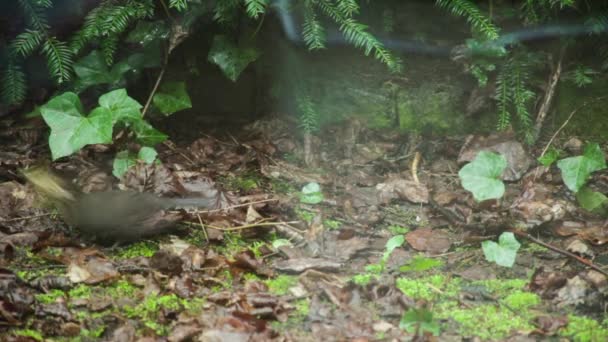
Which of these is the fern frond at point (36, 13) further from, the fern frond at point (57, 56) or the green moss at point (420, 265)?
the green moss at point (420, 265)

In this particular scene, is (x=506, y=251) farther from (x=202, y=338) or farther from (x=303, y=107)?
(x=303, y=107)

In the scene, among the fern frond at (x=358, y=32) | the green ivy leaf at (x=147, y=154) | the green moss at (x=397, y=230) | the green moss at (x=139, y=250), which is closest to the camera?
the green moss at (x=139, y=250)

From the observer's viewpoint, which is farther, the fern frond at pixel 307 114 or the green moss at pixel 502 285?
the fern frond at pixel 307 114

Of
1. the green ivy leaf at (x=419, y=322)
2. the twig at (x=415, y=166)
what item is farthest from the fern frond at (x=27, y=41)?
the green ivy leaf at (x=419, y=322)

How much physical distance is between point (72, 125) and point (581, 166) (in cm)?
243

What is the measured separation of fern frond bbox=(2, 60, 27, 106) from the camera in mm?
3316

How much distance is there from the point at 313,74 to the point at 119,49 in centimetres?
121

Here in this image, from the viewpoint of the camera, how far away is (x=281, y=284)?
90.9 inches

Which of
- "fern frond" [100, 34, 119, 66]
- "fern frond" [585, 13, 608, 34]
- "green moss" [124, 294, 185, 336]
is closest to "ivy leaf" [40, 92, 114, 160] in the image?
"fern frond" [100, 34, 119, 66]

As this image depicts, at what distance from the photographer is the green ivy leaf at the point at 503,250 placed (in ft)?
7.60

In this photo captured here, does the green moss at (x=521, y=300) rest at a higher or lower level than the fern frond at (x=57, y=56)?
lower

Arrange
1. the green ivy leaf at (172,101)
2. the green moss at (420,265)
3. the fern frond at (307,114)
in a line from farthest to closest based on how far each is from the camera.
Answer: the fern frond at (307,114), the green ivy leaf at (172,101), the green moss at (420,265)

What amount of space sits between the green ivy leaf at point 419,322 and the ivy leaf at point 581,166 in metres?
1.18

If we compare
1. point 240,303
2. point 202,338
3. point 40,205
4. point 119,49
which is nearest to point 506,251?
point 240,303
